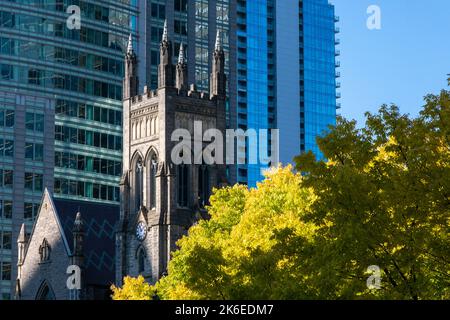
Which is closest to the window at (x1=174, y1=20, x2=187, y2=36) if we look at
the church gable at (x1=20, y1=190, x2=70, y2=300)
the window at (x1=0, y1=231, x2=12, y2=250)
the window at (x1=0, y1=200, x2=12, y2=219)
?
the window at (x1=0, y1=200, x2=12, y2=219)

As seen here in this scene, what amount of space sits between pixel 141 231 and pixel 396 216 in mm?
65746

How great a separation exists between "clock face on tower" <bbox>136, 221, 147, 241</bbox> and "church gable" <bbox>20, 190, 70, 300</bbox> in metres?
7.42

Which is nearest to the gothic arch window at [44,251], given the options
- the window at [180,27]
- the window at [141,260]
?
the window at [141,260]

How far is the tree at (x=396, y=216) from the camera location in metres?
38.4

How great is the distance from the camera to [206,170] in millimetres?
105438

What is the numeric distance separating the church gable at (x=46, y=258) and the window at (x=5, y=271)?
1750cm

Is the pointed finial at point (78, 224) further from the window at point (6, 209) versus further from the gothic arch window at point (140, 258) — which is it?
the window at point (6, 209)

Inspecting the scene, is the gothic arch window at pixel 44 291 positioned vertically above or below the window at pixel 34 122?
below

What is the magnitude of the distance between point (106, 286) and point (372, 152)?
224ft

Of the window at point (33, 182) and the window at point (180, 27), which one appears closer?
the window at point (33, 182)

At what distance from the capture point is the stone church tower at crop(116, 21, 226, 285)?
101750 mm

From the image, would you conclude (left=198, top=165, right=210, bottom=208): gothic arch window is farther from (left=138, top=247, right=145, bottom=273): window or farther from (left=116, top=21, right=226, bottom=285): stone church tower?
(left=138, top=247, right=145, bottom=273): window
